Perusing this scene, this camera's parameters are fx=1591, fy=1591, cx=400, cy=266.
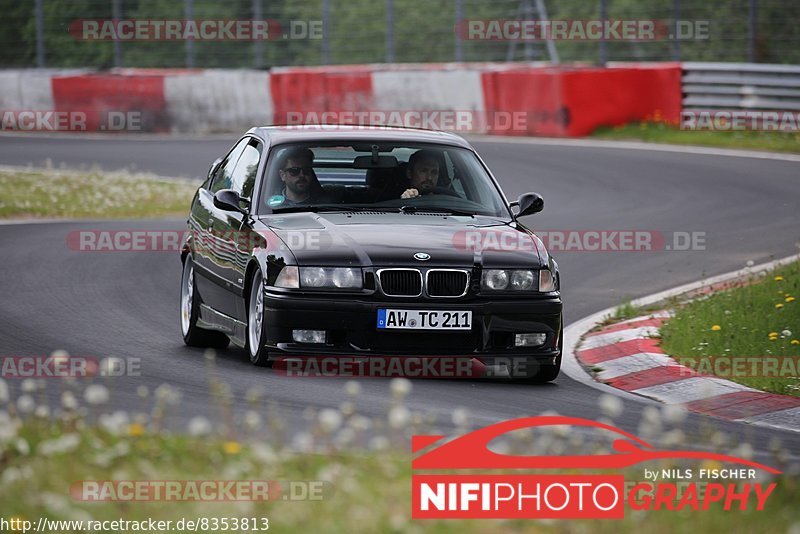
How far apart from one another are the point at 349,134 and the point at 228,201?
1.05 meters

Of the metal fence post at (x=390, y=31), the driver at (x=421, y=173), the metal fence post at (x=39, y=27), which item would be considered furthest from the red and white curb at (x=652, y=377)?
the metal fence post at (x=39, y=27)

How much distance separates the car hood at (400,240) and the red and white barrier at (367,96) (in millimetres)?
15345

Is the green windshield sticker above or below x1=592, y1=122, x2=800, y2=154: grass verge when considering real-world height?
above

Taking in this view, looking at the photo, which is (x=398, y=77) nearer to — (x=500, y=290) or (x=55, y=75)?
(x=55, y=75)

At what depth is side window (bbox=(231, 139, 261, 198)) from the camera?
10.1m

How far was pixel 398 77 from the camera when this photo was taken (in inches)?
1055

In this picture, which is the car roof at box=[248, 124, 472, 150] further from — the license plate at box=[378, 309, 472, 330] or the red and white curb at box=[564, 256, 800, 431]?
the license plate at box=[378, 309, 472, 330]

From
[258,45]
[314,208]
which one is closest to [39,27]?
[258,45]

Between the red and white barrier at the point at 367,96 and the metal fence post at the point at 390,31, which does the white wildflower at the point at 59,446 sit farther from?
the metal fence post at the point at 390,31

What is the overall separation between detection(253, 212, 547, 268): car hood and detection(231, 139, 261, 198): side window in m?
0.59

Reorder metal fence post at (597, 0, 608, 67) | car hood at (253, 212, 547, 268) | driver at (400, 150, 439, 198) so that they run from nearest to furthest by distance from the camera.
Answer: car hood at (253, 212, 547, 268)
driver at (400, 150, 439, 198)
metal fence post at (597, 0, 608, 67)

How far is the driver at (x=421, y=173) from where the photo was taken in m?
9.99

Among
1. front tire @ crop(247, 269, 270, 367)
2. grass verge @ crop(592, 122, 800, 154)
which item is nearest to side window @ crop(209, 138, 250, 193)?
front tire @ crop(247, 269, 270, 367)

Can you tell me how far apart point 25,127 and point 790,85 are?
1417 centimetres
